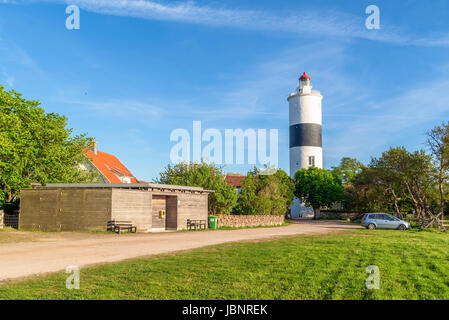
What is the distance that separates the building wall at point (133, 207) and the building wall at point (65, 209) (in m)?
0.45

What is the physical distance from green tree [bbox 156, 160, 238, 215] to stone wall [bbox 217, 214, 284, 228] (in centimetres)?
84

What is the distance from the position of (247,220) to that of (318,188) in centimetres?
2159

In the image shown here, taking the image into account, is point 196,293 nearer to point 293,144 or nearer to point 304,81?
point 293,144

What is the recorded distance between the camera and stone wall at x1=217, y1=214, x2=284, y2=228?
104ft

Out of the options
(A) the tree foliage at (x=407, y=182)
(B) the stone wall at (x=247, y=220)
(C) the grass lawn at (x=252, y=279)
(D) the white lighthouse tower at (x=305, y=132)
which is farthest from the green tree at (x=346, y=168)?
(C) the grass lawn at (x=252, y=279)

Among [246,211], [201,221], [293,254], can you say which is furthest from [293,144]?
[293,254]

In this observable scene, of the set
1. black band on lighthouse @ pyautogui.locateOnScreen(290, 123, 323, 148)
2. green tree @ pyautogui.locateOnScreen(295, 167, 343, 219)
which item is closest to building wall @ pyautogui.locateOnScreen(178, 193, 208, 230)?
green tree @ pyautogui.locateOnScreen(295, 167, 343, 219)

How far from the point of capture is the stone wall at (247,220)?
31797 millimetres

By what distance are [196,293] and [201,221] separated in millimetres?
21664

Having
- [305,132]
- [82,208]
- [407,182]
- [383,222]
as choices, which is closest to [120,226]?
[82,208]

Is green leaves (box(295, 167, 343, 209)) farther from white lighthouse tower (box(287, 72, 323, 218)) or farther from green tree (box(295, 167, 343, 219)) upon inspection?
white lighthouse tower (box(287, 72, 323, 218))

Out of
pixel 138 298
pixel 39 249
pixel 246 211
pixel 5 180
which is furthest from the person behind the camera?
pixel 246 211

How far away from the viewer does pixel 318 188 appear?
52406 mm

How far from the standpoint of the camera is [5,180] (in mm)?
24953
